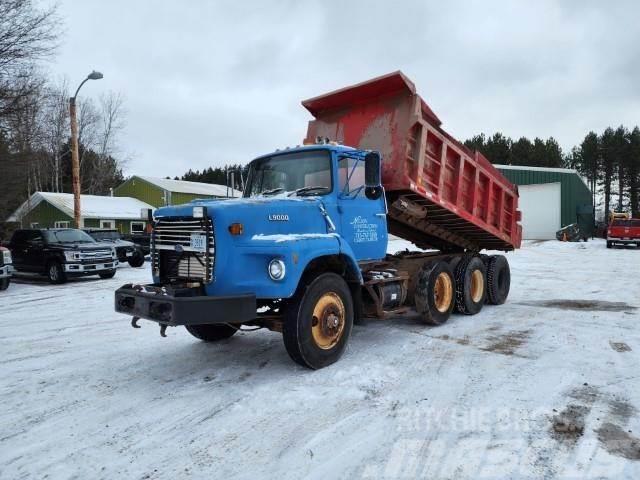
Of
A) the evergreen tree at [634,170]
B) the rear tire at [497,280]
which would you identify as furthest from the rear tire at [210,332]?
the evergreen tree at [634,170]

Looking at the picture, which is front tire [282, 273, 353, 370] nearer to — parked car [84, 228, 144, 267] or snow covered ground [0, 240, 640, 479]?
snow covered ground [0, 240, 640, 479]

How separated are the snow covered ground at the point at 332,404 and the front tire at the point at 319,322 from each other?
208 millimetres

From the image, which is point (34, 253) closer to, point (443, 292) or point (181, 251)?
point (181, 251)

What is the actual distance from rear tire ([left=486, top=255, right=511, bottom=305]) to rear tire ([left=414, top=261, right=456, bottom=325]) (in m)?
1.70

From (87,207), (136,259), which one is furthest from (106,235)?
(87,207)

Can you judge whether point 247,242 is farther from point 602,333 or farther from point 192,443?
point 602,333

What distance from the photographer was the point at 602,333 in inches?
282

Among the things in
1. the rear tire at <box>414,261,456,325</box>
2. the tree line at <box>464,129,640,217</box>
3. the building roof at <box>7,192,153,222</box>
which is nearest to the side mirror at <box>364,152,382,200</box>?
the rear tire at <box>414,261,456,325</box>

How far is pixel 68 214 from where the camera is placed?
3369 centimetres

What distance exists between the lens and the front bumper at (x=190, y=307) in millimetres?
4566

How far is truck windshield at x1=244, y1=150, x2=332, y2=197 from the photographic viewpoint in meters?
5.96

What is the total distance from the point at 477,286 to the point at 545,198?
33.5m

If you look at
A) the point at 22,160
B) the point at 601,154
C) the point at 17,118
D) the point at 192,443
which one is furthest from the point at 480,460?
the point at 601,154

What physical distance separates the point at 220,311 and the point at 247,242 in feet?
2.44
